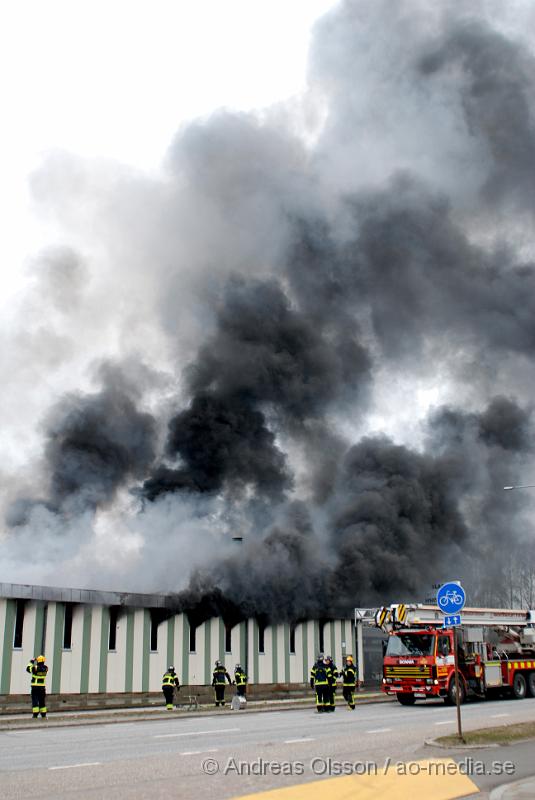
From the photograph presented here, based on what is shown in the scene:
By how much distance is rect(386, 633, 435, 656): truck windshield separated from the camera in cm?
2380

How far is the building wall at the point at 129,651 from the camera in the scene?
2766 cm

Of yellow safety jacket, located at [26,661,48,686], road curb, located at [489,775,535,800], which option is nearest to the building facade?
yellow safety jacket, located at [26,661,48,686]

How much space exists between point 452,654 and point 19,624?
14109 mm

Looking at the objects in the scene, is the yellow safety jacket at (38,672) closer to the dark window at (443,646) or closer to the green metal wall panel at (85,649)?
the green metal wall panel at (85,649)

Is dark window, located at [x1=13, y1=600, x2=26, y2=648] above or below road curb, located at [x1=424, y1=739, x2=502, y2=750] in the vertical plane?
above

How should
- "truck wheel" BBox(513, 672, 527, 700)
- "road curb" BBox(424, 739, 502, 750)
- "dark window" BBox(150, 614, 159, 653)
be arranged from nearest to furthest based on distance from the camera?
"road curb" BBox(424, 739, 502, 750) → "truck wheel" BBox(513, 672, 527, 700) → "dark window" BBox(150, 614, 159, 653)

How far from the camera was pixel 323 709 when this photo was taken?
22.3 metres

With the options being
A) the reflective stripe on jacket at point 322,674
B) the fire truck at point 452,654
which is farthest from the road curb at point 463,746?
the fire truck at point 452,654

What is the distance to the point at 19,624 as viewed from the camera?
27.6 meters

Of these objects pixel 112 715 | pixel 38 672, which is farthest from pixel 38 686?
pixel 112 715

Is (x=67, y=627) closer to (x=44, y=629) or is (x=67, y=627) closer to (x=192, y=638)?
(x=44, y=629)

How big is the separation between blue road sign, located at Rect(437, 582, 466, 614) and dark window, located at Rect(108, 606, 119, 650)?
19.1 meters

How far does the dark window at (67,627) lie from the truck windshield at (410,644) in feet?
37.7

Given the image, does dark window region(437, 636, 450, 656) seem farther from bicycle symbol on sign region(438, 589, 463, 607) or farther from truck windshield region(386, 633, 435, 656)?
bicycle symbol on sign region(438, 589, 463, 607)
